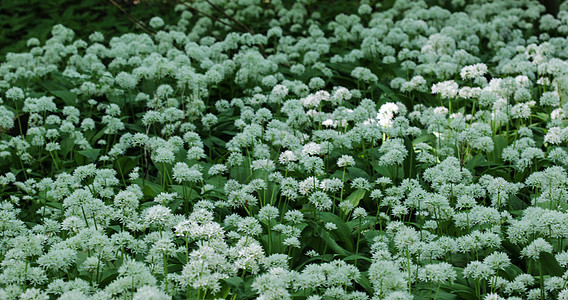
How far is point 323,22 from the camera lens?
384 inches

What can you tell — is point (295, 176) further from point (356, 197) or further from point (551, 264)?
point (551, 264)

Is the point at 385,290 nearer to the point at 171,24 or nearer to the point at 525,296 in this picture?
the point at 525,296

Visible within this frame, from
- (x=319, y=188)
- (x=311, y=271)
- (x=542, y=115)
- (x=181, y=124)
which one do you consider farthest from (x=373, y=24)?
(x=311, y=271)

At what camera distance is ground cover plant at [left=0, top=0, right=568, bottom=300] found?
9.30 ft

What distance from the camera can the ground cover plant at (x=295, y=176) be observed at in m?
2.83

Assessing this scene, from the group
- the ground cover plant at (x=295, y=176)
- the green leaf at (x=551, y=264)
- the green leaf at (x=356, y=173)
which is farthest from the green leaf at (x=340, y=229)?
the green leaf at (x=551, y=264)

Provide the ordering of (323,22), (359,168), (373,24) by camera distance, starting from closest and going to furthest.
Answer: (359,168), (373,24), (323,22)

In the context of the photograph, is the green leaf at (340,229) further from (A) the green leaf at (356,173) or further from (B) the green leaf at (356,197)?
(A) the green leaf at (356,173)

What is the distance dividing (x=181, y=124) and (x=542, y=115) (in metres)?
3.58

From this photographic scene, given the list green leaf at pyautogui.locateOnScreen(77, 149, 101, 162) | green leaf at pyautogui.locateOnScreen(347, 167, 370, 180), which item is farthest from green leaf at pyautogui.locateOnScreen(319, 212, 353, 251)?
green leaf at pyautogui.locateOnScreen(77, 149, 101, 162)

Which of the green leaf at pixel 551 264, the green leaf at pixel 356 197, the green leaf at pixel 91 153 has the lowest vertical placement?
the green leaf at pixel 91 153

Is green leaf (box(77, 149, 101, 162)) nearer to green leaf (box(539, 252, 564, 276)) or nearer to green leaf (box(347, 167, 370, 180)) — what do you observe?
green leaf (box(347, 167, 370, 180))

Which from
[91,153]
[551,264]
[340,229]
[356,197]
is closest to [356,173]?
[356,197]

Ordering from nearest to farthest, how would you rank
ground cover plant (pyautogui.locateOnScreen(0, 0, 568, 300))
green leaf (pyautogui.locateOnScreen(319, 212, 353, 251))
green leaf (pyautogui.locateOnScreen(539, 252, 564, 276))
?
ground cover plant (pyautogui.locateOnScreen(0, 0, 568, 300)) < green leaf (pyautogui.locateOnScreen(539, 252, 564, 276)) < green leaf (pyautogui.locateOnScreen(319, 212, 353, 251))
